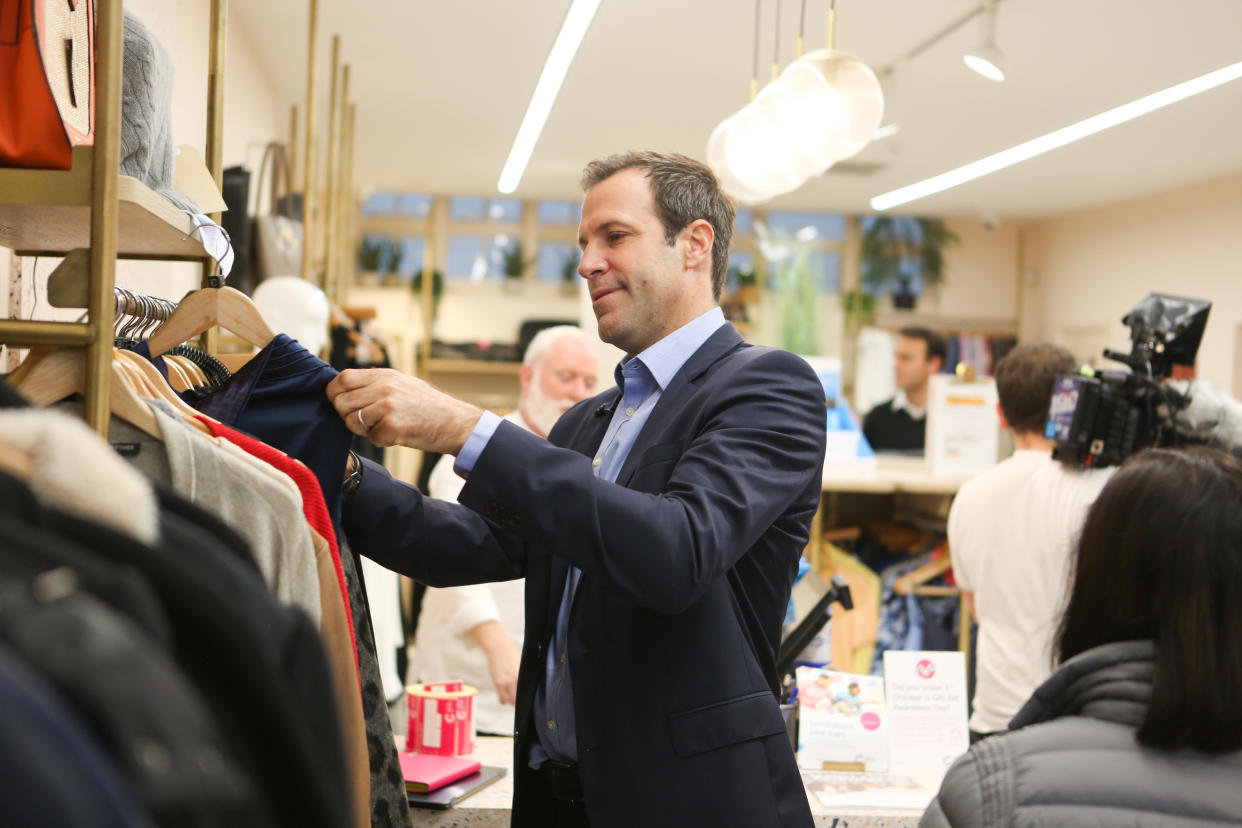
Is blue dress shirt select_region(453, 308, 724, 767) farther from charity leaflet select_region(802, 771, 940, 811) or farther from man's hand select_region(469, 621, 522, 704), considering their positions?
man's hand select_region(469, 621, 522, 704)

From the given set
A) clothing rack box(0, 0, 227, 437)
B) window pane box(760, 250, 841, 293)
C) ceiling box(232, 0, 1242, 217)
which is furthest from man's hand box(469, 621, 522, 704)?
window pane box(760, 250, 841, 293)

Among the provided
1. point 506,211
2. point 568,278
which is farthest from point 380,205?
point 568,278

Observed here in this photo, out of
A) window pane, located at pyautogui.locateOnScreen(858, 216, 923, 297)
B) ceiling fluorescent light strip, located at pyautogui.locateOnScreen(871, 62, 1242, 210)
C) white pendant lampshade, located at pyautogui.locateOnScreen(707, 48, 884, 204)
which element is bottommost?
white pendant lampshade, located at pyautogui.locateOnScreen(707, 48, 884, 204)

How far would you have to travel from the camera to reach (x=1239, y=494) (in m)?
1.24

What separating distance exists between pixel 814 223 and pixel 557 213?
2.77m

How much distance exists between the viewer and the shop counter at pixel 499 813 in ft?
6.54

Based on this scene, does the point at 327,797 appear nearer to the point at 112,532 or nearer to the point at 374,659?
the point at 112,532

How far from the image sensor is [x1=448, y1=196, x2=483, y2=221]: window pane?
37.5 feet

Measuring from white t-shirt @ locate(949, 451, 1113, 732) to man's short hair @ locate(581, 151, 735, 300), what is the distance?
183 centimetres

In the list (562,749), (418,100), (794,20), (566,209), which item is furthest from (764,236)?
(562,749)

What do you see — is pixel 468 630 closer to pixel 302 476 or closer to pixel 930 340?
pixel 302 476

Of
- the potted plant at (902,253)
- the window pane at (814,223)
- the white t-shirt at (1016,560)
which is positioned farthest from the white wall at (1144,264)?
the white t-shirt at (1016,560)

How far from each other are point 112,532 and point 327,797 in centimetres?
18

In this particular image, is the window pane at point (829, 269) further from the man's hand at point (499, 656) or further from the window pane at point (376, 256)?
the man's hand at point (499, 656)
